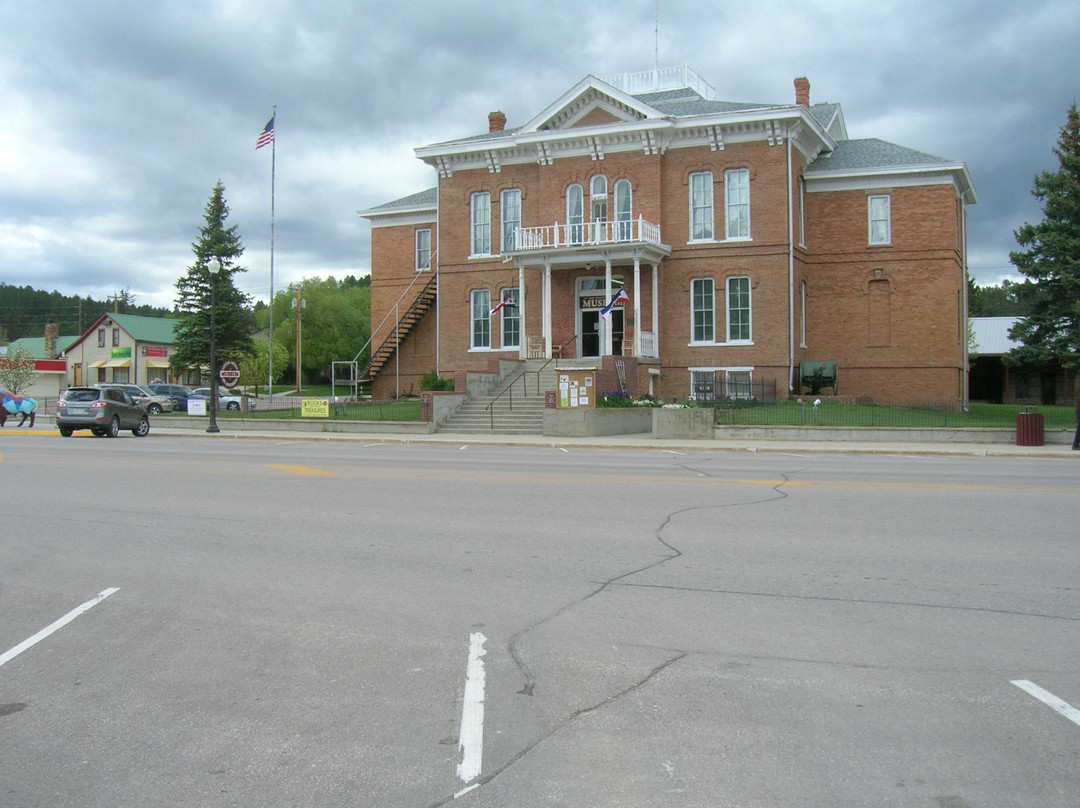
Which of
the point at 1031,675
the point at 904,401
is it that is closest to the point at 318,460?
the point at 1031,675

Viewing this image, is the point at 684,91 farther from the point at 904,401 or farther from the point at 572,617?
the point at 572,617

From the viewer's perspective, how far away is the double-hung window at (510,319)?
4047cm

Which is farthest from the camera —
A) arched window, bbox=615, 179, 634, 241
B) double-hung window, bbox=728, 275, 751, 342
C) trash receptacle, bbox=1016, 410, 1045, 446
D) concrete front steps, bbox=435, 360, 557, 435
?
arched window, bbox=615, 179, 634, 241

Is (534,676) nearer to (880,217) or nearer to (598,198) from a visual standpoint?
(598,198)

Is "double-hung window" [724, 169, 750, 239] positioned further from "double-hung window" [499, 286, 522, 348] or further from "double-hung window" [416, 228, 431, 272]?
"double-hung window" [416, 228, 431, 272]

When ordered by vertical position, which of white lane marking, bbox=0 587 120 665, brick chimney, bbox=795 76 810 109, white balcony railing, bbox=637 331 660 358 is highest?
brick chimney, bbox=795 76 810 109

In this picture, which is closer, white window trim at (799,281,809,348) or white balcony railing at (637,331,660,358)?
white balcony railing at (637,331,660,358)

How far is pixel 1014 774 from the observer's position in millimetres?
4258

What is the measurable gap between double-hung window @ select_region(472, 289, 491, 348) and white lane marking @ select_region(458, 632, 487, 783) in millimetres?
35331

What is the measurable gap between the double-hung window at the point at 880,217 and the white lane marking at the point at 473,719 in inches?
1421

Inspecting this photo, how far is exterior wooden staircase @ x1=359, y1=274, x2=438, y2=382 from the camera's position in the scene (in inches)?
1726

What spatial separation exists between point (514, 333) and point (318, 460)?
21.0m

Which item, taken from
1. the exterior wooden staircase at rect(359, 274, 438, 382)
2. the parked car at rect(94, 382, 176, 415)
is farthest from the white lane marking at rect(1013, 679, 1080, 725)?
the parked car at rect(94, 382, 176, 415)

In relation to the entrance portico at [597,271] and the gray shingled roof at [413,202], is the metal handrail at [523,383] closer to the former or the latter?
the entrance portico at [597,271]
